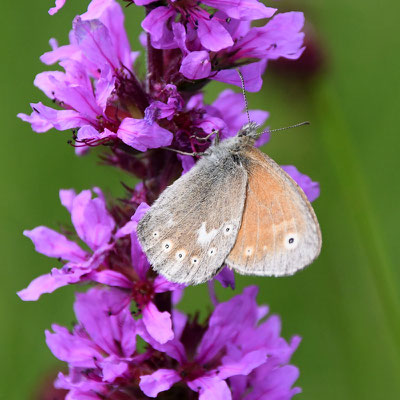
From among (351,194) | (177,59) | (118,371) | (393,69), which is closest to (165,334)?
(118,371)

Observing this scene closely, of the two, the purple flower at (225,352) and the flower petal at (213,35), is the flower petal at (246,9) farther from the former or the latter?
the purple flower at (225,352)

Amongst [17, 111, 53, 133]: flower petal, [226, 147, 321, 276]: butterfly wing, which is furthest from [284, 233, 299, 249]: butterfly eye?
[17, 111, 53, 133]: flower petal

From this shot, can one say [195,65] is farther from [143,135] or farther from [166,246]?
[166,246]

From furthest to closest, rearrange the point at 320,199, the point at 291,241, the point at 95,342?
the point at 320,199 → the point at 95,342 → the point at 291,241

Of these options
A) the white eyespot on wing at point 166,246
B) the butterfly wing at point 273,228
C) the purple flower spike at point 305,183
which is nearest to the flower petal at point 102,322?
the white eyespot on wing at point 166,246

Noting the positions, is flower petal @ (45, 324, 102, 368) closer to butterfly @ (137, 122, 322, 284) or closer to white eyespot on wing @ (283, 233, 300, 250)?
butterfly @ (137, 122, 322, 284)

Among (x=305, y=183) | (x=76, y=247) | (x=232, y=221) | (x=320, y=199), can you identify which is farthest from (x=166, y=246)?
(x=320, y=199)

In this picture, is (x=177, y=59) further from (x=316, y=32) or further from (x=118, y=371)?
(x=316, y=32)
